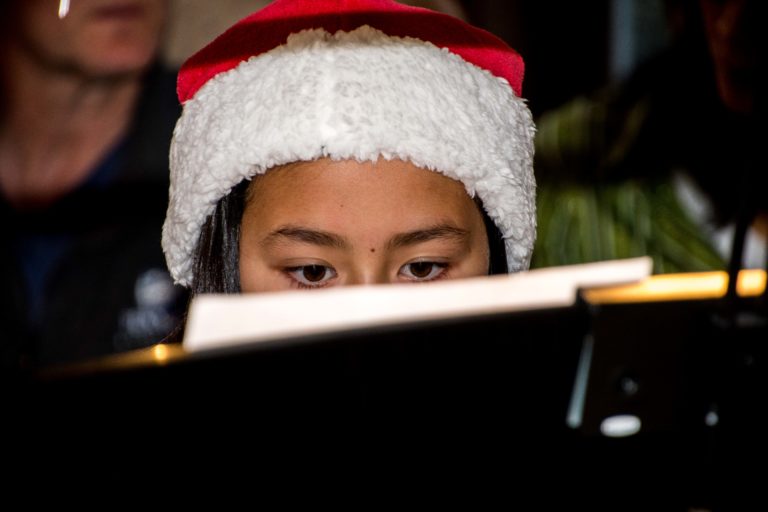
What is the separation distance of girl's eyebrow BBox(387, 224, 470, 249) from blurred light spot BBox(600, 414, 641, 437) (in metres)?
0.36

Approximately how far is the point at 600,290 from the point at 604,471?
10cm

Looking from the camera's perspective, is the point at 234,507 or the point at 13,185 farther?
the point at 13,185

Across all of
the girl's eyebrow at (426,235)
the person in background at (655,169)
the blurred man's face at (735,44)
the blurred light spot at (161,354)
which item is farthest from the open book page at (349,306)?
the person in background at (655,169)

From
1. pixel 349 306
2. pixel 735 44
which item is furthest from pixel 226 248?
pixel 735 44

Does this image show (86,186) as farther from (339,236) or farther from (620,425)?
(620,425)

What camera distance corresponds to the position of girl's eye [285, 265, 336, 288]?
749 millimetres

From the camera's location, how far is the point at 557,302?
37 cm

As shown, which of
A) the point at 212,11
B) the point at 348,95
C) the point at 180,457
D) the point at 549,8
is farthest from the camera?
the point at 549,8

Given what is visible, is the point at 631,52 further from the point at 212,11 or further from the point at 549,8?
the point at 212,11

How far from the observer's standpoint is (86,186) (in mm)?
1568

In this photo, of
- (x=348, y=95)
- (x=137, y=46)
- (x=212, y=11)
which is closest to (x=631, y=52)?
(x=212, y=11)

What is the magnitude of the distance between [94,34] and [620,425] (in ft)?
4.71

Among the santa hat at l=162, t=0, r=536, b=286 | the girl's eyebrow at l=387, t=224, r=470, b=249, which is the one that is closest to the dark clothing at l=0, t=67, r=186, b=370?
the santa hat at l=162, t=0, r=536, b=286

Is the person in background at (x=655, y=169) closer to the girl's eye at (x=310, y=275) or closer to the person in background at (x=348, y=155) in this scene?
the person in background at (x=348, y=155)
